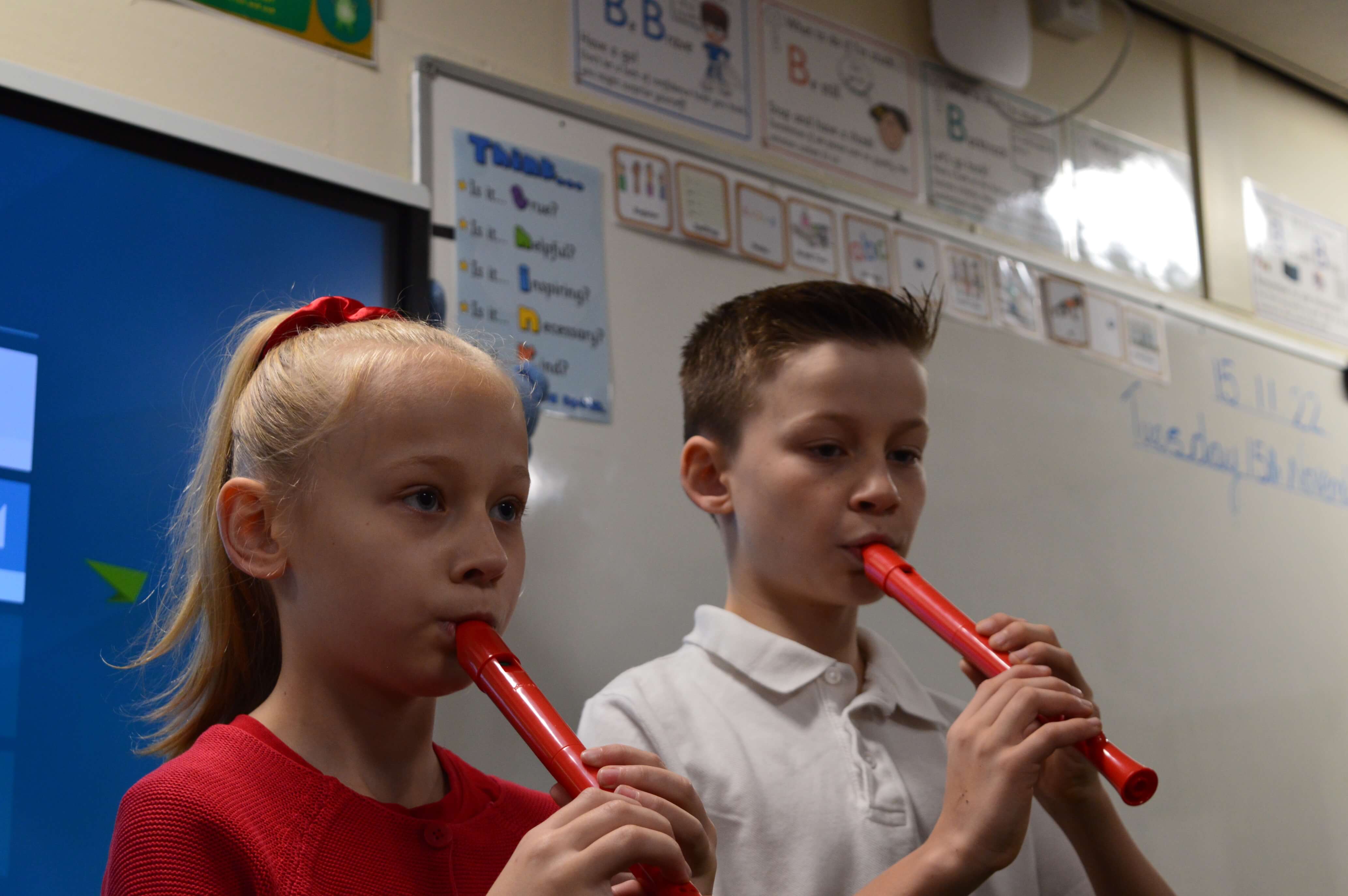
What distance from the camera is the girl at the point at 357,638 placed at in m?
0.68

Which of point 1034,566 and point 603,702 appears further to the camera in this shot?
point 1034,566

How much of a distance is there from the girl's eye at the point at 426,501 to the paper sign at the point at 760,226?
3.50ft

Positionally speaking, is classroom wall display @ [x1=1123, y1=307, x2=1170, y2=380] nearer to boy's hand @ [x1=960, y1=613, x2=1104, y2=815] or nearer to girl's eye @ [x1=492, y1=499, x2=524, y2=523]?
boy's hand @ [x1=960, y1=613, x2=1104, y2=815]

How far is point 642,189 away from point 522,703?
1.06 metres

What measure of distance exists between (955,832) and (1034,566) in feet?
3.69

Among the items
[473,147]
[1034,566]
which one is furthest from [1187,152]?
[473,147]

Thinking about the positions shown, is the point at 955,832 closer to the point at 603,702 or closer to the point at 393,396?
the point at 603,702

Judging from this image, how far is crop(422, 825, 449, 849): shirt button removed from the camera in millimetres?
750

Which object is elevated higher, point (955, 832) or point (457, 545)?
point (457, 545)

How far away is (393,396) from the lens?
758 mm

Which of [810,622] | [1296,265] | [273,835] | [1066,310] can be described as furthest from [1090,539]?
[273,835]

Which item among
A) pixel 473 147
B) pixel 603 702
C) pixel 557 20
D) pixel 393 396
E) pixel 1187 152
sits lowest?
pixel 603 702

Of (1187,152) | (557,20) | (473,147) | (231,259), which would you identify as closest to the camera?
(231,259)

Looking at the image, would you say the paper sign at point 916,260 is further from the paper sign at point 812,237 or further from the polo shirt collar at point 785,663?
the polo shirt collar at point 785,663
